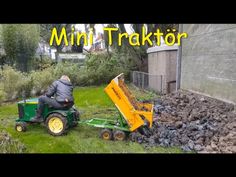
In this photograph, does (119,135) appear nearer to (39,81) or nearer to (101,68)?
(39,81)

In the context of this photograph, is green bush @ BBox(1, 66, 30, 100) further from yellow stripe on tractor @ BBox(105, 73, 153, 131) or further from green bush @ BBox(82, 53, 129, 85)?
yellow stripe on tractor @ BBox(105, 73, 153, 131)

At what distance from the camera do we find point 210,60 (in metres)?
7.53

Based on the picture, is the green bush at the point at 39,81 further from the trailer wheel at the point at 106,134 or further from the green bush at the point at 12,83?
the trailer wheel at the point at 106,134

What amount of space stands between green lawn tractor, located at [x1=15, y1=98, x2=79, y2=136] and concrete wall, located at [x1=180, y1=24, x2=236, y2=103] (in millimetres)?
3754

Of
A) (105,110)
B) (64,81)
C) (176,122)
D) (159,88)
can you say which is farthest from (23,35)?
(176,122)

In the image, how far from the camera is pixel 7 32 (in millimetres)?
16328

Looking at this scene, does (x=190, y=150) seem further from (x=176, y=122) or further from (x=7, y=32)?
(x=7, y=32)

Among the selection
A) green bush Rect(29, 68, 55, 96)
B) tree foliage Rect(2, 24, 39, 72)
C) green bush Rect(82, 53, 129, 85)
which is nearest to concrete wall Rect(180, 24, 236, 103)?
green bush Rect(29, 68, 55, 96)

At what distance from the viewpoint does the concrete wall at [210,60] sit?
6.36m

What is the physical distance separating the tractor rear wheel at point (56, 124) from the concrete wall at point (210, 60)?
3.95 m

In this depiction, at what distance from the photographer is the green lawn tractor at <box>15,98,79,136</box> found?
5.59 metres

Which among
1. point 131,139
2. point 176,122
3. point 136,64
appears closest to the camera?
point 131,139

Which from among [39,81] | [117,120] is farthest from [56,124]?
[39,81]

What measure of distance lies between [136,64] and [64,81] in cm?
1061
